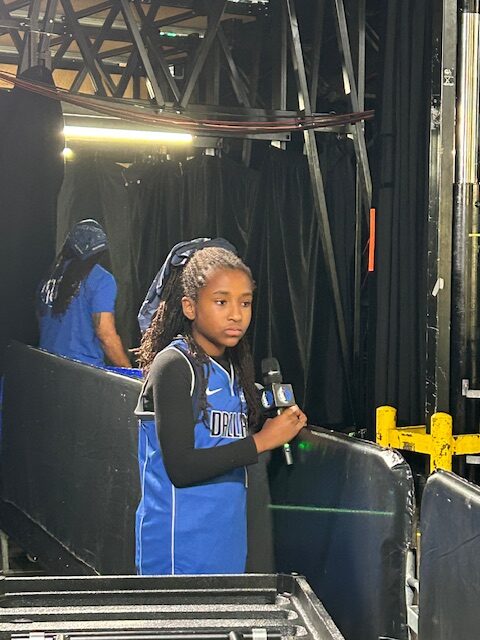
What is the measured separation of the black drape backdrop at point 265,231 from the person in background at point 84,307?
157 centimetres

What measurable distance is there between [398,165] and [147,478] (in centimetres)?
284

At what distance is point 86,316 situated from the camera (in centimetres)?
615

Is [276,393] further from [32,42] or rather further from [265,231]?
[265,231]

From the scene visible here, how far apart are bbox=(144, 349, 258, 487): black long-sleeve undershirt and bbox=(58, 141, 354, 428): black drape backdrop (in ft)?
17.4

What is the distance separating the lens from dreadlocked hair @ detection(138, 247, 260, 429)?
9.22 ft

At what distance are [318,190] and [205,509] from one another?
5162 mm

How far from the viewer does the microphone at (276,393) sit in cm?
267

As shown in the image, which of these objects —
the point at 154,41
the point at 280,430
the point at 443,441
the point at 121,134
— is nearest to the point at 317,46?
the point at 154,41

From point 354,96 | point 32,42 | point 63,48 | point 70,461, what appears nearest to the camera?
point 70,461

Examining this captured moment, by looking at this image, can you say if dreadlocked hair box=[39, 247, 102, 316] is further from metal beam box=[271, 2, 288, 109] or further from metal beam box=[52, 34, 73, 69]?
metal beam box=[52, 34, 73, 69]

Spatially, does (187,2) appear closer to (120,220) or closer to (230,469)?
(120,220)

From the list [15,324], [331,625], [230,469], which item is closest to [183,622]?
[331,625]

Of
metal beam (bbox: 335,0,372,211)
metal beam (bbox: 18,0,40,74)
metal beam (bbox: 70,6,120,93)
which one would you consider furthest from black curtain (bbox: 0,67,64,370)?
metal beam (bbox: 335,0,372,211)

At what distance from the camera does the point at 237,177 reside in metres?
8.05
